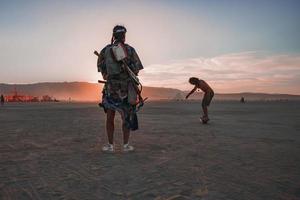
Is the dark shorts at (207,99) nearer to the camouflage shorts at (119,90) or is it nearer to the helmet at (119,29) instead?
the camouflage shorts at (119,90)

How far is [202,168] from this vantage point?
4.70 m

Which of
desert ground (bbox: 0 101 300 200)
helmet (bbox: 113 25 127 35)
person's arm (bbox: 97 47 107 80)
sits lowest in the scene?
desert ground (bbox: 0 101 300 200)

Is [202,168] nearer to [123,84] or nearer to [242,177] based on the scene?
[242,177]

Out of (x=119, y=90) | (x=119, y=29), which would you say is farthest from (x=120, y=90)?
(x=119, y=29)

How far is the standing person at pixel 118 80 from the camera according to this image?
5980 mm

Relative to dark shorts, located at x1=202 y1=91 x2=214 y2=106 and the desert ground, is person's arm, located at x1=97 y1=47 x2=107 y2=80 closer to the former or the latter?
the desert ground

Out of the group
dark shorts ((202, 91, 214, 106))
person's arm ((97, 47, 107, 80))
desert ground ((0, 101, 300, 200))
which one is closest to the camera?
desert ground ((0, 101, 300, 200))

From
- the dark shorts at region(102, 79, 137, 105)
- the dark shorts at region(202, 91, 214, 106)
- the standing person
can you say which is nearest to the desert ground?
the standing person

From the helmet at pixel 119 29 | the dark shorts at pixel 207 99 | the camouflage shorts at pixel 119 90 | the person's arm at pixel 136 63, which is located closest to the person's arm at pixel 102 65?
the camouflage shorts at pixel 119 90

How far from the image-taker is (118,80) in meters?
6.02

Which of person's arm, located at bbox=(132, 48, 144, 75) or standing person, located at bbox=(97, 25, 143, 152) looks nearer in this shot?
standing person, located at bbox=(97, 25, 143, 152)

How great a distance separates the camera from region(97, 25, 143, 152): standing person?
5.98m

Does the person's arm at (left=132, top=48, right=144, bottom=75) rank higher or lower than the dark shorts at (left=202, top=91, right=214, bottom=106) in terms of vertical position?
higher

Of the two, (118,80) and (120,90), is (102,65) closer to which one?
(118,80)
